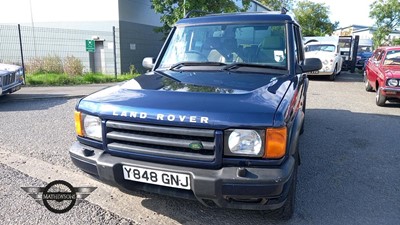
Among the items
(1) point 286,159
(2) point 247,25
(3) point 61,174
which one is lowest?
(3) point 61,174

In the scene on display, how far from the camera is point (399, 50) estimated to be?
9.13 metres

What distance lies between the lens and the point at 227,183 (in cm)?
214

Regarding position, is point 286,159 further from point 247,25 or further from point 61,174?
point 61,174

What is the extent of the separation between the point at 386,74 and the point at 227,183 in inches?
299

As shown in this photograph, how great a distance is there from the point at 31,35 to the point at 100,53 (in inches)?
156

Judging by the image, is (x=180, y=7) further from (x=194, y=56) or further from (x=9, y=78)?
(x=194, y=56)

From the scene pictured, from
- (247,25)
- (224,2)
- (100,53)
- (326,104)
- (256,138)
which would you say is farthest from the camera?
(100,53)

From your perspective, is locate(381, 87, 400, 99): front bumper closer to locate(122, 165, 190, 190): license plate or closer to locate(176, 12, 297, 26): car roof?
locate(176, 12, 297, 26): car roof

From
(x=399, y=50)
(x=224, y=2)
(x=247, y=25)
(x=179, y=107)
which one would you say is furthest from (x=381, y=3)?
(x=179, y=107)

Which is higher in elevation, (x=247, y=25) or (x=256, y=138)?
(x=247, y=25)

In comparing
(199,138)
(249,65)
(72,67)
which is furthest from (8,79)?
(199,138)

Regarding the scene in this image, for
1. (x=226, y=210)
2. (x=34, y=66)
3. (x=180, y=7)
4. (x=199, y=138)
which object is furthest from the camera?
(x=180, y=7)

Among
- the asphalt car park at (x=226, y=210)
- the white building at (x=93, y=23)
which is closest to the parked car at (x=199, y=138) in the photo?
the asphalt car park at (x=226, y=210)

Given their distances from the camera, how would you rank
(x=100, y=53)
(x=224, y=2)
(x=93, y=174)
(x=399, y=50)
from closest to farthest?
1. (x=93, y=174)
2. (x=399, y=50)
3. (x=224, y=2)
4. (x=100, y=53)
